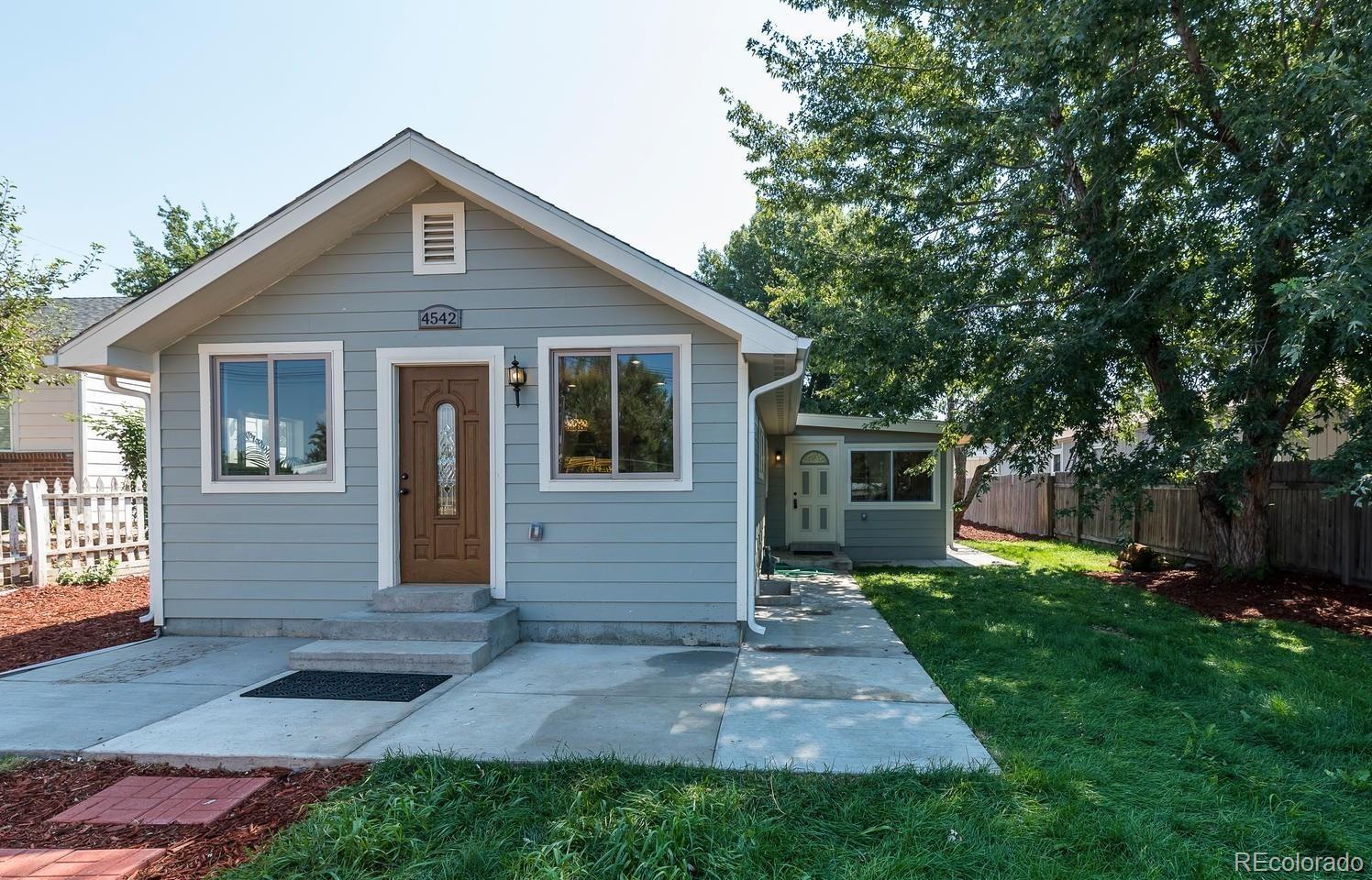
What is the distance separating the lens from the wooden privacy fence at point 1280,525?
8492 millimetres

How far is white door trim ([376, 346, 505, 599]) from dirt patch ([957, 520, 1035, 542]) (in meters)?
13.8

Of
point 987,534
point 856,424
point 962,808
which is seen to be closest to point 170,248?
point 856,424

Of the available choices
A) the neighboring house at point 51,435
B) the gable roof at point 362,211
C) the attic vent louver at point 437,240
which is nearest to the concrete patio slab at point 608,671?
the gable roof at point 362,211

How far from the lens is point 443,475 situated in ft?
20.3

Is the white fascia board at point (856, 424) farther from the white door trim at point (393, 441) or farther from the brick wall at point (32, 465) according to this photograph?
the brick wall at point (32, 465)

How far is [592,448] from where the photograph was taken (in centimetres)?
603

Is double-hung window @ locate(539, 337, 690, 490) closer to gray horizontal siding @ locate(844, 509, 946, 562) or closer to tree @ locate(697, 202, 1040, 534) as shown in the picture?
tree @ locate(697, 202, 1040, 534)

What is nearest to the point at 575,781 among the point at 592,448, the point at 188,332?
the point at 592,448

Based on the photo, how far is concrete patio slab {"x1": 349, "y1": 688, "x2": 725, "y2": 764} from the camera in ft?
11.6

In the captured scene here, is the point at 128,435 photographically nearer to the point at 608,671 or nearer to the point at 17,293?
the point at 17,293

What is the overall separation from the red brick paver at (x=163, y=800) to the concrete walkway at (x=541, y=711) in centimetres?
17

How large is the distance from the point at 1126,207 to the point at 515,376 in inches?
302

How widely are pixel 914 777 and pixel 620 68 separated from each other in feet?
30.3

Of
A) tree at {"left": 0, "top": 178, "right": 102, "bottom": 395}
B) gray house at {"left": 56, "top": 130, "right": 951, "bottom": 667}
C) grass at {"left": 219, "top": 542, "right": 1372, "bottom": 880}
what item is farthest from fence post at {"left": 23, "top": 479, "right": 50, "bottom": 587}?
grass at {"left": 219, "top": 542, "right": 1372, "bottom": 880}
